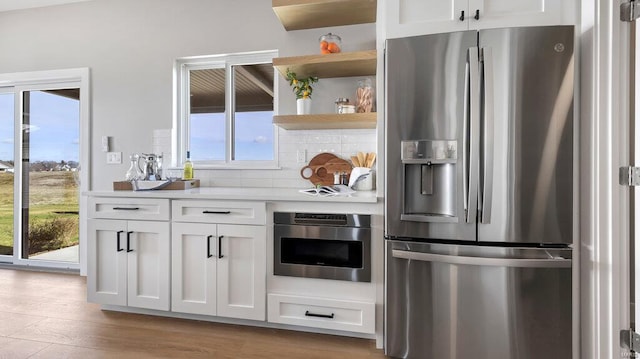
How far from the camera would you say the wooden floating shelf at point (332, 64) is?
87.0 inches

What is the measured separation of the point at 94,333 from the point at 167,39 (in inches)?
93.9

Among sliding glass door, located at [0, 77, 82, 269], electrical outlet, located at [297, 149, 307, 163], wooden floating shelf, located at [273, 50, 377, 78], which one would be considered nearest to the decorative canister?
wooden floating shelf, located at [273, 50, 377, 78]

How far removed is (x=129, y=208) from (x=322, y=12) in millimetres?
1918

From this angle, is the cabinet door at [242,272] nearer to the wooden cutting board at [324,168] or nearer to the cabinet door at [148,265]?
the cabinet door at [148,265]

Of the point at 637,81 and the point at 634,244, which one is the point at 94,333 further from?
the point at 637,81

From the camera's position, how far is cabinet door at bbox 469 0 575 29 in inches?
65.4

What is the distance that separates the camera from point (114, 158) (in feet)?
10.0

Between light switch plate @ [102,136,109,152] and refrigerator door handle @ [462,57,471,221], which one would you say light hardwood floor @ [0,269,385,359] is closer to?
refrigerator door handle @ [462,57,471,221]

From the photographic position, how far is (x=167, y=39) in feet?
9.74

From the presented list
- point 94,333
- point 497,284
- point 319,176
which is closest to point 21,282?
point 94,333

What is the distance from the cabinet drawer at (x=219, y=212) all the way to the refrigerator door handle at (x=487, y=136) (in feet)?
4.01

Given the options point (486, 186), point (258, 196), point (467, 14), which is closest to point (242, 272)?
point (258, 196)

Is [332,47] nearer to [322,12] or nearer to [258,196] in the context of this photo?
[322,12]

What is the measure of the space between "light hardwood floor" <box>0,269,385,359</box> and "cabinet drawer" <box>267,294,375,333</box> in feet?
0.39
